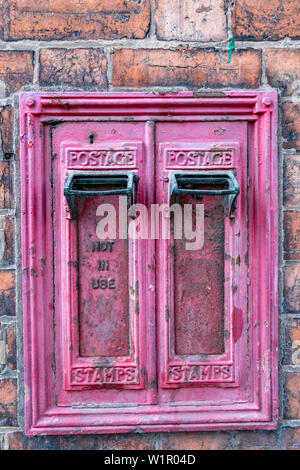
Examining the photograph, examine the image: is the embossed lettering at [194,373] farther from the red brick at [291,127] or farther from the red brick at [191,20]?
the red brick at [191,20]

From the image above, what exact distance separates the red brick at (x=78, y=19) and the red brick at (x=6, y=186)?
1.45 ft

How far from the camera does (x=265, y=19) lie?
125 centimetres

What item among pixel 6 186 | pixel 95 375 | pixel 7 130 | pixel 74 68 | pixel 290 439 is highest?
pixel 74 68

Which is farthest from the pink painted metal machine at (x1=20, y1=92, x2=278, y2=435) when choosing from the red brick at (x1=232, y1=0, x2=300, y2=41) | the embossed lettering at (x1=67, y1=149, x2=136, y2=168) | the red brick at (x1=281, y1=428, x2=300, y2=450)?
the red brick at (x1=232, y1=0, x2=300, y2=41)

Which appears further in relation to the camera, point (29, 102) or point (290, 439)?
point (290, 439)

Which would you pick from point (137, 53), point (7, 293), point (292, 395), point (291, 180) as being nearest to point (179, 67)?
point (137, 53)

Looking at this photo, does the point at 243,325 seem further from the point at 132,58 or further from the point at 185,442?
the point at 132,58

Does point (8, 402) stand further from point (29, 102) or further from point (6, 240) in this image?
point (29, 102)

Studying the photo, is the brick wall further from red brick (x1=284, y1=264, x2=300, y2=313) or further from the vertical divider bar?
red brick (x1=284, y1=264, x2=300, y2=313)

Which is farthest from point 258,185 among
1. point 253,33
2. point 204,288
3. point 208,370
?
point 208,370

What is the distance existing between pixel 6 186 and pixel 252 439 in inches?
49.7

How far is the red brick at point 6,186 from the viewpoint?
4.15ft

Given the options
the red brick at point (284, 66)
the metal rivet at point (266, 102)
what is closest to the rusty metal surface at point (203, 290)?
the metal rivet at point (266, 102)

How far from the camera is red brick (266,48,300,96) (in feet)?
4.13
